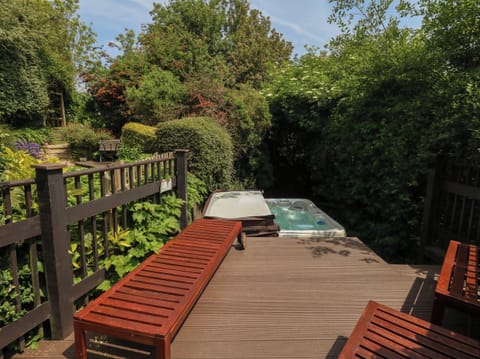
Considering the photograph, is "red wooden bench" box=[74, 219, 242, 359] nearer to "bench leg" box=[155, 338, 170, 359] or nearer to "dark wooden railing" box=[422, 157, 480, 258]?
"bench leg" box=[155, 338, 170, 359]

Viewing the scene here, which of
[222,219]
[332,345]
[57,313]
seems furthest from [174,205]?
[332,345]

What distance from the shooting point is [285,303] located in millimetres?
2295

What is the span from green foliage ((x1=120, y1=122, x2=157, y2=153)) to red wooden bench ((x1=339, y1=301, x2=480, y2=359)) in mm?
4623

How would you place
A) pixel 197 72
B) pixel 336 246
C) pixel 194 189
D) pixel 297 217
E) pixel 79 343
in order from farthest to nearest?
pixel 197 72 → pixel 297 217 → pixel 194 189 → pixel 336 246 → pixel 79 343

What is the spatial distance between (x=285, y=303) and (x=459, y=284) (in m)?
1.26

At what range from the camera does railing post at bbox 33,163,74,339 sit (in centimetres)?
179

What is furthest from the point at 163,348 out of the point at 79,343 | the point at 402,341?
the point at 402,341

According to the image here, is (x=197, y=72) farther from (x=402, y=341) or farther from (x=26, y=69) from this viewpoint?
(x=402, y=341)

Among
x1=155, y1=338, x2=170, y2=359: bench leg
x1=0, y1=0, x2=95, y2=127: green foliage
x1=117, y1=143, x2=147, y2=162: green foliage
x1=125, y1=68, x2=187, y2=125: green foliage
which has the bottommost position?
x1=155, y1=338, x2=170, y2=359: bench leg

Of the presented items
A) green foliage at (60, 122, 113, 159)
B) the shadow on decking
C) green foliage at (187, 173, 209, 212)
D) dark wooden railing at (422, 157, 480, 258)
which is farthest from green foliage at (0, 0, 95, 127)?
dark wooden railing at (422, 157, 480, 258)

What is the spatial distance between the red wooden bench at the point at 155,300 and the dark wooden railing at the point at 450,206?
2774 mm

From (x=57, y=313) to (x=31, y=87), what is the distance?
1158 centimetres

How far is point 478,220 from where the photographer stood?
2.97 meters

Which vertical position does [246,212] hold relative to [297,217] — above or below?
above
